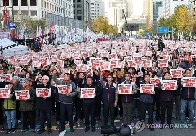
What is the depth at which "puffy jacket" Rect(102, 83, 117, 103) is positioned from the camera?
12328 mm

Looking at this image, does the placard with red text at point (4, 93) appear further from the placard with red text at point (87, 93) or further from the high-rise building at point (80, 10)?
the high-rise building at point (80, 10)

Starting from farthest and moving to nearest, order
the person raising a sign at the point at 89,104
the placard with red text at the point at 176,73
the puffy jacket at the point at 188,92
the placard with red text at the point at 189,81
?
the placard with red text at the point at 176,73, the puffy jacket at the point at 188,92, the placard with red text at the point at 189,81, the person raising a sign at the point at 89,104

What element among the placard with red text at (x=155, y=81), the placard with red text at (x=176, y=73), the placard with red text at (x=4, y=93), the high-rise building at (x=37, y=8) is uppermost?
the high-rise building at (x=37, y=8)

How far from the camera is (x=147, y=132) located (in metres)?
12.4

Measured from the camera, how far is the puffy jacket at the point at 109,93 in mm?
12328

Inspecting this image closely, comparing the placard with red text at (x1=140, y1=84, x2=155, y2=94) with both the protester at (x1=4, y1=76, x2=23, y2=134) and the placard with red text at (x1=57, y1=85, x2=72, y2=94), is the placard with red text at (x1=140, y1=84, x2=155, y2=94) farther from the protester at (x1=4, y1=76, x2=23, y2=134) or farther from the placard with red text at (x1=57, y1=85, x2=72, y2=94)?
the protester at (x1=4, y1=76, x2=23, y2=134)

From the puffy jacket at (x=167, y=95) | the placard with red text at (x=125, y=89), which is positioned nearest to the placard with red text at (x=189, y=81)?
the puffy jacket at (x=167, y=95)

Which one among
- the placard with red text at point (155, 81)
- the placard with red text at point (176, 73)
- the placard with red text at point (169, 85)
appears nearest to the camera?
the placard with red text at point (169, 85)

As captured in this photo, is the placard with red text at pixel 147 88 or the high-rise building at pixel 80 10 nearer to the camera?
the placard with red text at pixel 147 88

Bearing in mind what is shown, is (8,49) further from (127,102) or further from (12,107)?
(127,102)

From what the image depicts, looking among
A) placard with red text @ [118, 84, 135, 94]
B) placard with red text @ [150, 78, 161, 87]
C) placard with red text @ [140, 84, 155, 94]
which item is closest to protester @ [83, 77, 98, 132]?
placard with red text @ [118, 84, 135, 94]

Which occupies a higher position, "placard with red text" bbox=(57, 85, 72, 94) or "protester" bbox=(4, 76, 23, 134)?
"placard with red text" bbox=(57, 85, 72, 94)

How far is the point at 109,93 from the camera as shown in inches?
486

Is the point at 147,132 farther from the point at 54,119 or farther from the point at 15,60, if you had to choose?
the point at 15,60
